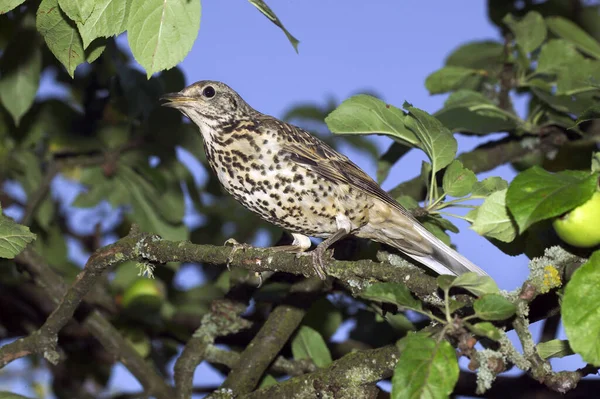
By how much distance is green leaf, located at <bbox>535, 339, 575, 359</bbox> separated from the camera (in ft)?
8.98

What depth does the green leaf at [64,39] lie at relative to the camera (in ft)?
10.1

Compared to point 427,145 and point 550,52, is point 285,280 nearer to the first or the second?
point 427,145

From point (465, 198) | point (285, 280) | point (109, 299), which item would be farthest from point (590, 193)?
point (109, 299)

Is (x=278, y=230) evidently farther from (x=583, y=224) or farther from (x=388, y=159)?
(x=583, y=224)

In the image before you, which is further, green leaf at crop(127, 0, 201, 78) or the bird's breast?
the bird's breast

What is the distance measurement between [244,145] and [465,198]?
153 cm

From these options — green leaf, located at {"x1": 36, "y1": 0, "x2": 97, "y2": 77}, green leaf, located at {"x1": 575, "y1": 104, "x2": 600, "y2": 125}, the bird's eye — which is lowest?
the bird's eye

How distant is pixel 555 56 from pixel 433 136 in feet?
6.48

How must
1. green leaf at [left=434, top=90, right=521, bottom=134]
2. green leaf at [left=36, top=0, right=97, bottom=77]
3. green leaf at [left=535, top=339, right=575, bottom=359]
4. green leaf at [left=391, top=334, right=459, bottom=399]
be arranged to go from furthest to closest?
1. green leaf at [left=434, top=90, right=521, bottom=134]
2. green leaf at [left=36, top=0, right=97, bottom=77]
3. green leaf at [left=535, top=339, right=575, bottom=359]
4. green leaf at [left=391, top=334, right=459, bottom=399]

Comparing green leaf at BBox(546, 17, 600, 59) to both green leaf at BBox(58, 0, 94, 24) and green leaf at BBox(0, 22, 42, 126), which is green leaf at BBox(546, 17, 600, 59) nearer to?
green leaf at BBox(0, 22, 42, 126)

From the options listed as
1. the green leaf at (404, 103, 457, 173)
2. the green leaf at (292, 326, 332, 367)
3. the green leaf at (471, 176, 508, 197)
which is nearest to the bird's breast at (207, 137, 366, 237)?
the green leaf at (292, 326, 332, 367)

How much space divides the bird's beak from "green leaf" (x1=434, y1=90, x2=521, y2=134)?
5.41ft

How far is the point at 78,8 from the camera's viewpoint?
2707 millimetres

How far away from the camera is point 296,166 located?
4527mm
